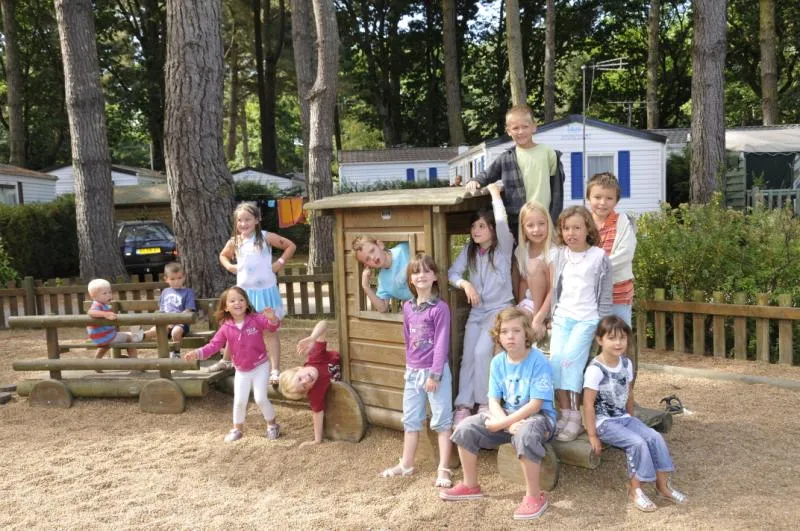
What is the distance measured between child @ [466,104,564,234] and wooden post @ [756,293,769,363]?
9.91ft

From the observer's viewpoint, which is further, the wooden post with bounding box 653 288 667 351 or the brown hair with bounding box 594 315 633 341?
the wooden post with bounding box 653 288 667 351

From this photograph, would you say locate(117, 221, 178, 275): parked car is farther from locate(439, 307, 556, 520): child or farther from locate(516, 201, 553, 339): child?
locate(439, 307, 556, 520): child

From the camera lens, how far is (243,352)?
5559mm

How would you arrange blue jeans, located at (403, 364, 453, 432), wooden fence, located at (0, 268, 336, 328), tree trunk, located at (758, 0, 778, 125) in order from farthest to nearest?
tree trunk, located at (758, 0, 778, 125) < wooden fence, located at (0, 268, 336, 328) < blue jeans, located at (403, 364, 453, 432)

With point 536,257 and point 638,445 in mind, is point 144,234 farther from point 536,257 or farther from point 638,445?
point 638,445

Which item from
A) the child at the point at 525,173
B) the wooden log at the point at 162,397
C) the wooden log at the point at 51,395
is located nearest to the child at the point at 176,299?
the wooden log at the point at 162,397

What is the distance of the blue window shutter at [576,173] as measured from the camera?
2377 centimetres

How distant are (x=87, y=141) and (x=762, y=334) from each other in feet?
36.6

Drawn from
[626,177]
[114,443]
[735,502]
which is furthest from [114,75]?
[735,502]

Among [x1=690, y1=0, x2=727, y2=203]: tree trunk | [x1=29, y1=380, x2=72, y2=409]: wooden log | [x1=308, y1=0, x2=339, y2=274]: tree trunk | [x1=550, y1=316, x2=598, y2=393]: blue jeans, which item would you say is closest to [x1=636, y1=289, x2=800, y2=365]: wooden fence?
[x1=550, y1=316, x2=598, y2=393]: blue jeans

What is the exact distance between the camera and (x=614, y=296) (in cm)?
470

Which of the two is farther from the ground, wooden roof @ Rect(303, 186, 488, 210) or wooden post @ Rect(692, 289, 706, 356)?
wooden roof @ Rect(303, 186, 488, 210)

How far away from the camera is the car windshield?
19297mm

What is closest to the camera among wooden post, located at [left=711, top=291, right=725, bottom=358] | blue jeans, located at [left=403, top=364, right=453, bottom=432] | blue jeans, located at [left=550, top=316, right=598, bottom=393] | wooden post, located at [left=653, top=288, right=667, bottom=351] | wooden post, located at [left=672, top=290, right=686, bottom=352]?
blue jeans, located at [left=550, top=316, right=598, bottom=393]
